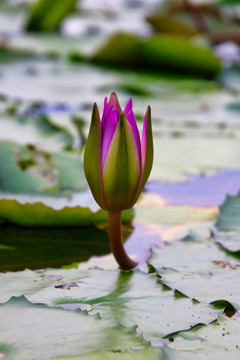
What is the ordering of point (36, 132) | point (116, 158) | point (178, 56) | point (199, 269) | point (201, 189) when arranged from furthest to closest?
point (178, 56) → point (36, 132) → point (201, 189) → point (199, 269) → point (116, 158)

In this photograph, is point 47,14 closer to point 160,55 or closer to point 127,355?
point 160,55

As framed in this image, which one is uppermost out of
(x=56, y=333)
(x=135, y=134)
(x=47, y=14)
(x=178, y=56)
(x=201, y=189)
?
(x=47, y=14)

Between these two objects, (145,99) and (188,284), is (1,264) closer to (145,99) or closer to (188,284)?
(188,284)

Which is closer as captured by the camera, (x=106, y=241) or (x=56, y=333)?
(x=56, y=333)

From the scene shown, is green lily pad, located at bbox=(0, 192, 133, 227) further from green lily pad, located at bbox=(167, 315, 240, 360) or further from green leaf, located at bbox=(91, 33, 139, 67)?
green leaf, located at bbox=(91, 33, 139, 67)

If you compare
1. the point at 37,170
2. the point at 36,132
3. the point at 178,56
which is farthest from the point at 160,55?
the point at 37,170

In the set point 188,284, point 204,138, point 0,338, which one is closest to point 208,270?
point 188,284

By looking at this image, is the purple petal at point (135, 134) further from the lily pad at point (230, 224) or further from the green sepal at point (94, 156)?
the lily pad at point (230, 224)
